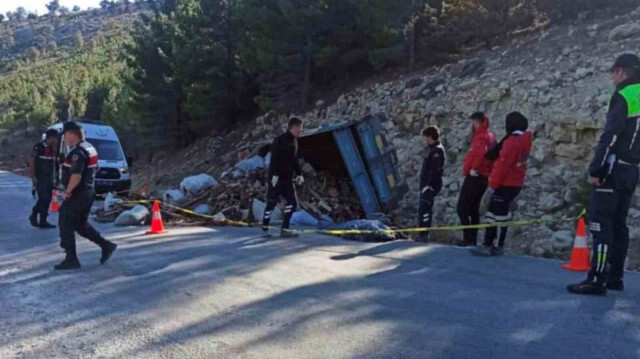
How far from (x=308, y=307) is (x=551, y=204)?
7.54m

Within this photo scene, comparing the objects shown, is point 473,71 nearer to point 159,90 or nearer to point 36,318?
point 36,318

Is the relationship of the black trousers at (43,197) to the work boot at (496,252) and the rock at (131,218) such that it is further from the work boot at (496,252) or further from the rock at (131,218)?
the work boot at (496,252)

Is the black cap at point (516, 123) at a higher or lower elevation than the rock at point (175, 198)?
higher

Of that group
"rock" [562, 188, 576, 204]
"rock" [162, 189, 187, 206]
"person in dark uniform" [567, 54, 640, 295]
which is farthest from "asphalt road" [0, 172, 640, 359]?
"rock" [162, 189, 187, 206]

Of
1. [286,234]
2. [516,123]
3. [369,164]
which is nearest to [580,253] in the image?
[516,123]

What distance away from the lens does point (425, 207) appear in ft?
32.0

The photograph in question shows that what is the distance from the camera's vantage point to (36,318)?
545cm

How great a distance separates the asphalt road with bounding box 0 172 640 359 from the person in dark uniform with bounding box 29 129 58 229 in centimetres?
348

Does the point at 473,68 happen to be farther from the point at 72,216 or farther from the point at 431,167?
the point at 72,216

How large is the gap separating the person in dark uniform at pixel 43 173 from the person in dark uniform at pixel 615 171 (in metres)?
10.00

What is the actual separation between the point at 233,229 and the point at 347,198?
3913 mm

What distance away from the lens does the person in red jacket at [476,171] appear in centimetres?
846

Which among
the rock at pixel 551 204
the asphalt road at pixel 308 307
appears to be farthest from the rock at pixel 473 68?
the asphalt road at pixel 308 307

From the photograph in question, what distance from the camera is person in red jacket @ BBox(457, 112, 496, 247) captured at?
846 centimetres
